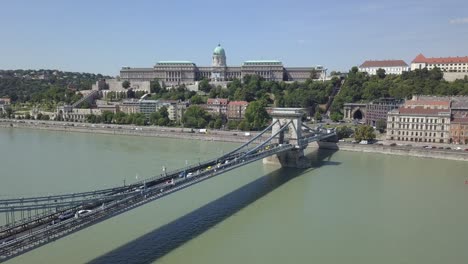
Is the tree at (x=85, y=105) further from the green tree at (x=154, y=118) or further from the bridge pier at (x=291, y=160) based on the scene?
the bridge pier at (x=291, y=160)

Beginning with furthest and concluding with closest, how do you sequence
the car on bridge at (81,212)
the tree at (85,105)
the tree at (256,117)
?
the tree at (85,105)
the tree at (256,117)
the car on bridge at (81,212)

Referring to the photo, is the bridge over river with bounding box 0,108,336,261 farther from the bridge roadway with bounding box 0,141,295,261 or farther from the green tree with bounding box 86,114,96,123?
the green tree with bounding box 86,114,96,123

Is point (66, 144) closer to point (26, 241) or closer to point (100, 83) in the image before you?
point (26, 241)

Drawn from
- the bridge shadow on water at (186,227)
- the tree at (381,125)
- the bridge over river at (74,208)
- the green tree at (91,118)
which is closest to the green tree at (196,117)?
the green tree at (91,118)

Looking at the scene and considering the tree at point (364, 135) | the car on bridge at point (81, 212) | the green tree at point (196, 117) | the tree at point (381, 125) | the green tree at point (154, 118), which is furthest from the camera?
the green tree at point (154, 118)

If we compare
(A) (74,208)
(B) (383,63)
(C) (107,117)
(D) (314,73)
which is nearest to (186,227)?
(A) (74,208)

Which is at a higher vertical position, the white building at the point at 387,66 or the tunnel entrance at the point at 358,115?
the white building at the point at 387,66
